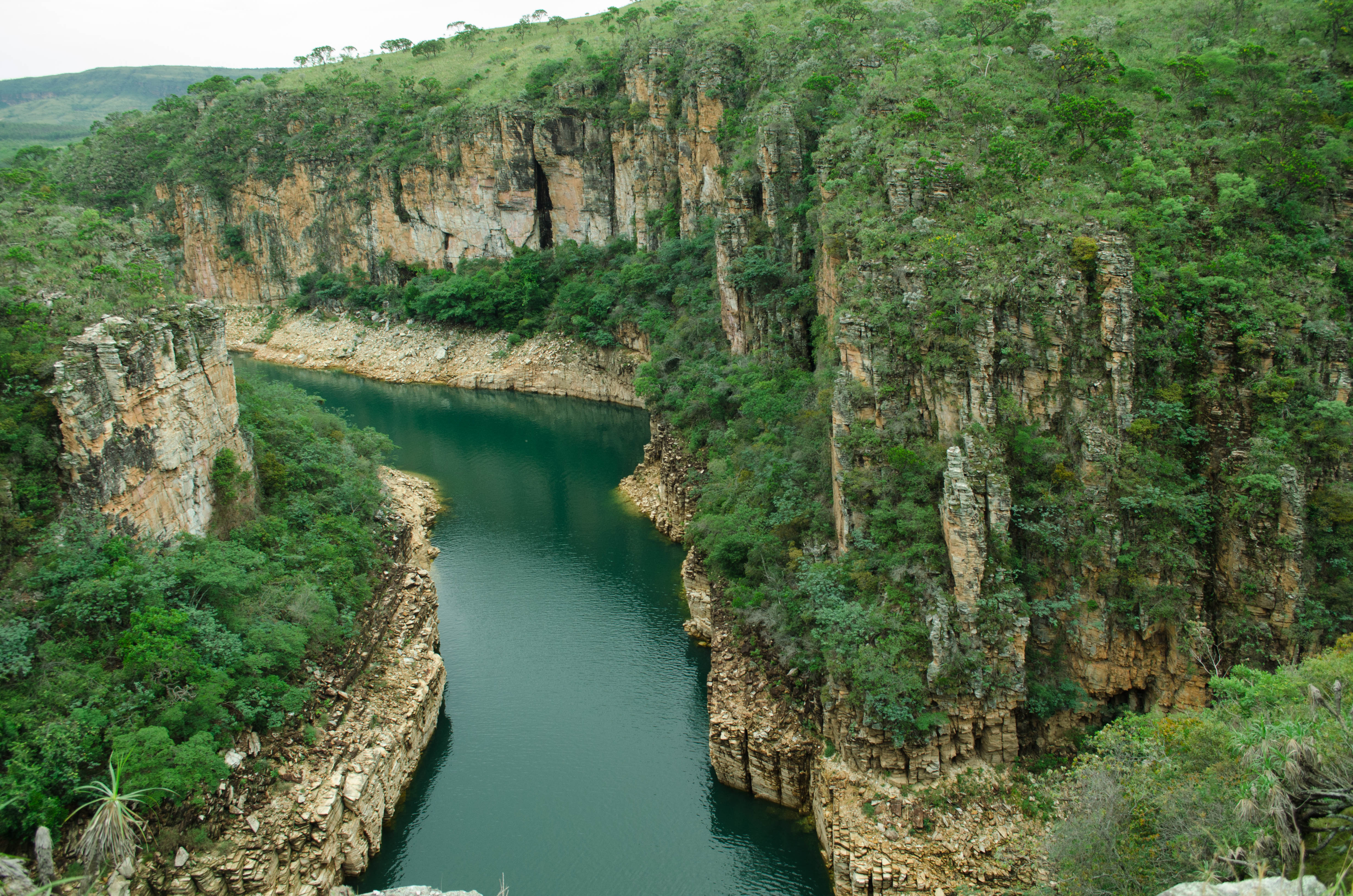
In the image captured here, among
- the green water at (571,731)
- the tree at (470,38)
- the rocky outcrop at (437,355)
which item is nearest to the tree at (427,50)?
the tree at (470,38)

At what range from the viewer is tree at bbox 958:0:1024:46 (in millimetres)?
34750

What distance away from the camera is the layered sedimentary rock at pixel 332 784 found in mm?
17250

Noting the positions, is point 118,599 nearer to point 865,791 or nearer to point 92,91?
point 865,791

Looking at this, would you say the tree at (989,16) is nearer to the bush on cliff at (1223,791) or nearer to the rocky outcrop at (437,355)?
the rocky outcrop at (437,355)

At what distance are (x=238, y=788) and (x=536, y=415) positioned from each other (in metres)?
38.0

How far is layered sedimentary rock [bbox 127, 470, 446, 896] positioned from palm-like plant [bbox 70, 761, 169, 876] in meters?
0.62

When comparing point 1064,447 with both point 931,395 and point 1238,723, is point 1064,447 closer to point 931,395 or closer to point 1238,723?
point 931,395

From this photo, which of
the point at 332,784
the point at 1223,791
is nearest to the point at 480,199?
the point at 332,784

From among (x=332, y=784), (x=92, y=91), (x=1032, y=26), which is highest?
(x=92, y=91)

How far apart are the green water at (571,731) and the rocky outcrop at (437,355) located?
14203 mm

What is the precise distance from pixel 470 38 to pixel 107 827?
3189 inches

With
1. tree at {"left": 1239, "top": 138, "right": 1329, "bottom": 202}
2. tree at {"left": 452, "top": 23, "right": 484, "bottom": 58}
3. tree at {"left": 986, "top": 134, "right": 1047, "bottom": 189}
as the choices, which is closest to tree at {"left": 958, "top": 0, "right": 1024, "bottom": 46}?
tree at {"left": 986, "top": 134, "right": 1047, "bottom": 189}

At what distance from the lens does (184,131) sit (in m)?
76.5

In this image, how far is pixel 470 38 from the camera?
81188 mm
